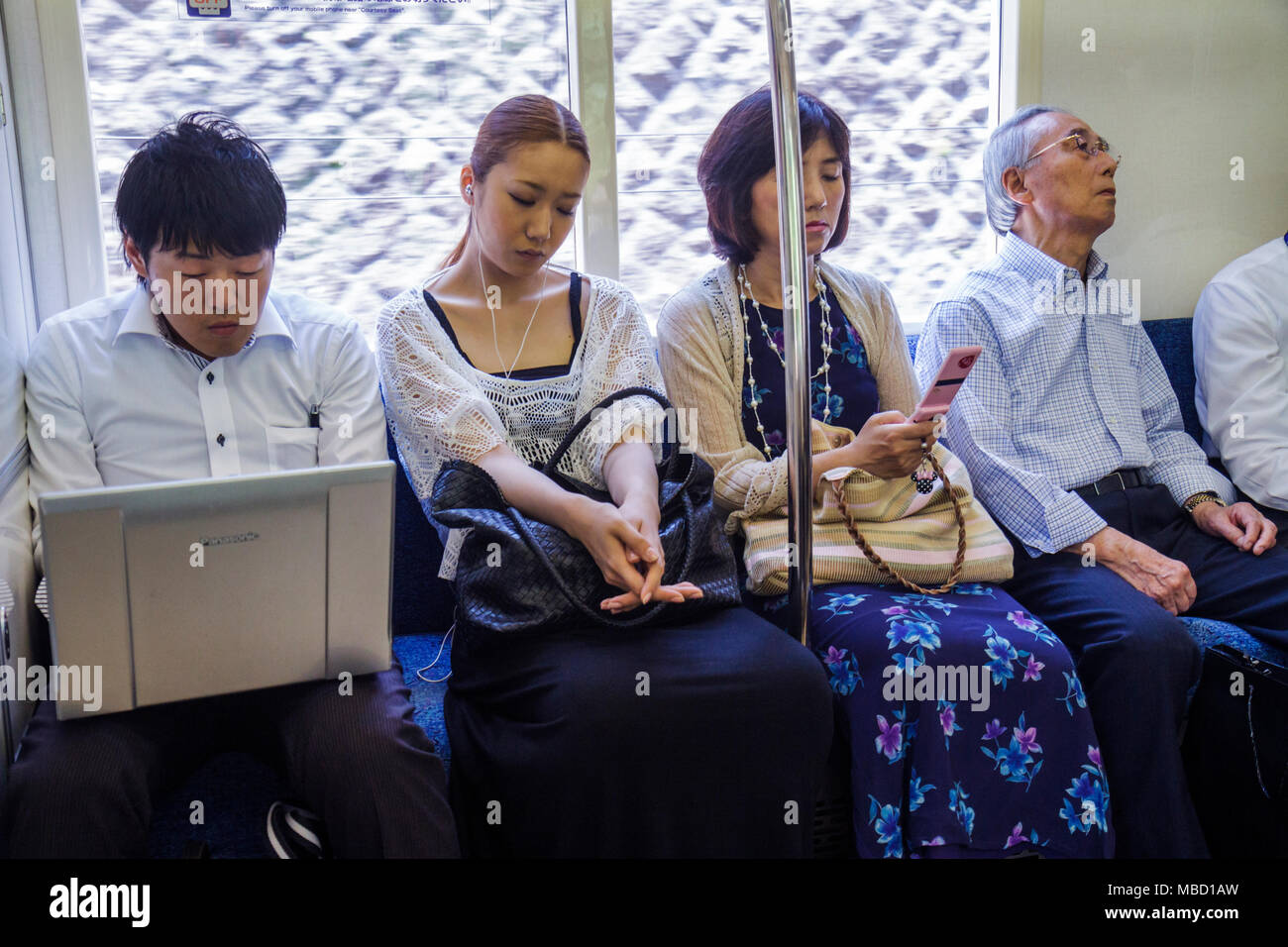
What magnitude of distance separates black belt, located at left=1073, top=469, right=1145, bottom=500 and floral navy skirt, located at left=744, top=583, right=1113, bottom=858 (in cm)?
56

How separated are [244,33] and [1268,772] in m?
2.15

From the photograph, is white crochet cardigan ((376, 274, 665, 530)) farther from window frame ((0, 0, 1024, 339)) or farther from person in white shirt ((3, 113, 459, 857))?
window frame ((0, 0, 1024, 339))

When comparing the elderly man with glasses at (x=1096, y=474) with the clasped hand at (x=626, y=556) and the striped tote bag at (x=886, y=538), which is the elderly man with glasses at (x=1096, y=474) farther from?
the clasped hand at (x=626, y=556)

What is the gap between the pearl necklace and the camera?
197cm

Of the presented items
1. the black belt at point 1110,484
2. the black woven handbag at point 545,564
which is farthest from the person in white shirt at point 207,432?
the black belt at point 1110,484

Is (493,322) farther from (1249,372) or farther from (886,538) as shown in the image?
(1249,372)

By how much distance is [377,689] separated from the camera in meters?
1.50

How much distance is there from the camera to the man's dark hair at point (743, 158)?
6.53 ft

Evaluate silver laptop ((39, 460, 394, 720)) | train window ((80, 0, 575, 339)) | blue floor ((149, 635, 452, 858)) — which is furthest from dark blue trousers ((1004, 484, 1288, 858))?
train window ((80, 0, 575, 339))

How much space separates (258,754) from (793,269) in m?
0.99
